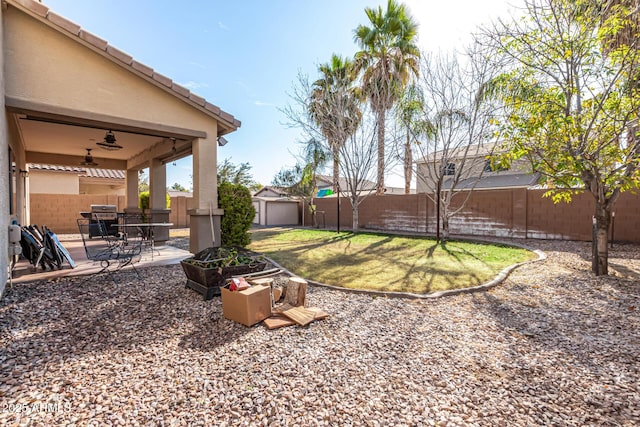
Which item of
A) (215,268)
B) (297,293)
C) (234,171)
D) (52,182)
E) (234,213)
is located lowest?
(297,293)

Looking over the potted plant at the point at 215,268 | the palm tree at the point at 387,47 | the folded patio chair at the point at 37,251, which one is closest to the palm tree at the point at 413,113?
the palm tree at the point at 387,47

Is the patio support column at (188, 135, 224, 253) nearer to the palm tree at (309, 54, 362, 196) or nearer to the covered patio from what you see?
the covered patio

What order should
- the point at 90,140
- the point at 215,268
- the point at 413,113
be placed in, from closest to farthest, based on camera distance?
the point at 215,268 < the point at 90,140 < the point at 413,113

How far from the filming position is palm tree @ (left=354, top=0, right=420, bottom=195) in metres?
13.9

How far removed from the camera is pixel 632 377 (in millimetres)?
2506

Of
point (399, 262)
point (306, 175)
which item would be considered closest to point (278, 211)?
point (306, 175)

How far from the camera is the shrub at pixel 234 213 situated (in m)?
7.55

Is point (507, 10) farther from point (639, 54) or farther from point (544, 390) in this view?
point (544, 390)

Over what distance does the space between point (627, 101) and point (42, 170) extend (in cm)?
2069

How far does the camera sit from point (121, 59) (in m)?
5.57

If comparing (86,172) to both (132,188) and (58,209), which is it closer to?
(58,209)

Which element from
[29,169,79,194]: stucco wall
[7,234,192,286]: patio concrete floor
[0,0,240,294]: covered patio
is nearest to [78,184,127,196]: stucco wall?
[29,169,79,194]: stucco wall

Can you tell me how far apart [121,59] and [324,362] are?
20.6ft

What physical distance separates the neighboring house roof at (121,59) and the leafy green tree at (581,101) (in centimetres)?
609
